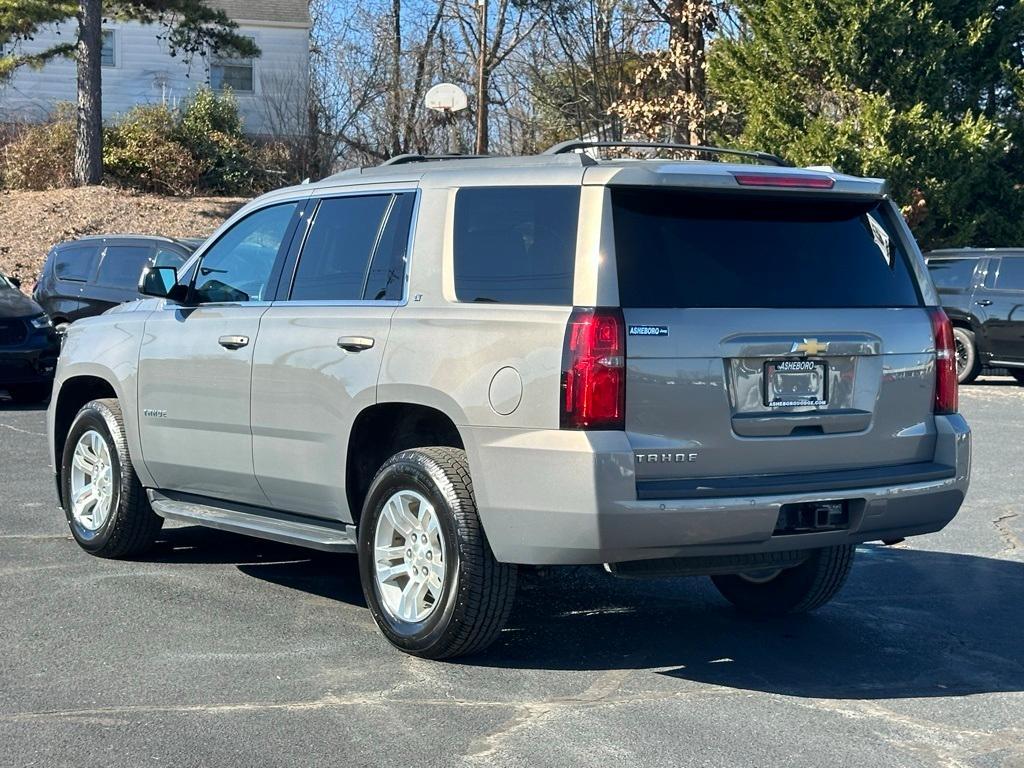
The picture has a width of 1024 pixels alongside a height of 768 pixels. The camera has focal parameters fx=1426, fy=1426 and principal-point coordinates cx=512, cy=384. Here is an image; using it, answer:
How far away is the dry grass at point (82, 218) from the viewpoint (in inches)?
1075

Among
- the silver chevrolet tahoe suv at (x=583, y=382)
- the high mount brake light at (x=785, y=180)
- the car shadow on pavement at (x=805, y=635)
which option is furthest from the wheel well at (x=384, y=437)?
the high mount brake light at (x=785, y=180)

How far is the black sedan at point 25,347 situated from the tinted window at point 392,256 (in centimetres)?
976

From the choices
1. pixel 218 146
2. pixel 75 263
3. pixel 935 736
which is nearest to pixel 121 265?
pixel 75 263

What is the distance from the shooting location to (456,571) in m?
5.48

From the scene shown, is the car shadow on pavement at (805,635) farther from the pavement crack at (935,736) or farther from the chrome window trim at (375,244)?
the chrome window trim at (375,244)

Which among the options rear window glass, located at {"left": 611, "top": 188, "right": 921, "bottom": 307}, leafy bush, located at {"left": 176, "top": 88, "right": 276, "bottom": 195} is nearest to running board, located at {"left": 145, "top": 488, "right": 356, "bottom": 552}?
rear window glass, located at {"left": 611, "top": 188, "right": 921, "bottom": 307}

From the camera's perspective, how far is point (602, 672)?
18.5 feet

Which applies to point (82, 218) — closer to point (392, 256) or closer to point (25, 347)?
point (25, 347)

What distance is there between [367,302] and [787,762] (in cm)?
263

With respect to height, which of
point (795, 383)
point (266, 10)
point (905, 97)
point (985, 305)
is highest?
point (266, 10)

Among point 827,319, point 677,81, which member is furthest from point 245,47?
point 827,319

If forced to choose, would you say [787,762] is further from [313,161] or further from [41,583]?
[313,161]

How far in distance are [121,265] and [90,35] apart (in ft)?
39.0

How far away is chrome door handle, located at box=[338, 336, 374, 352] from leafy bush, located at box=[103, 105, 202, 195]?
2572 cm
